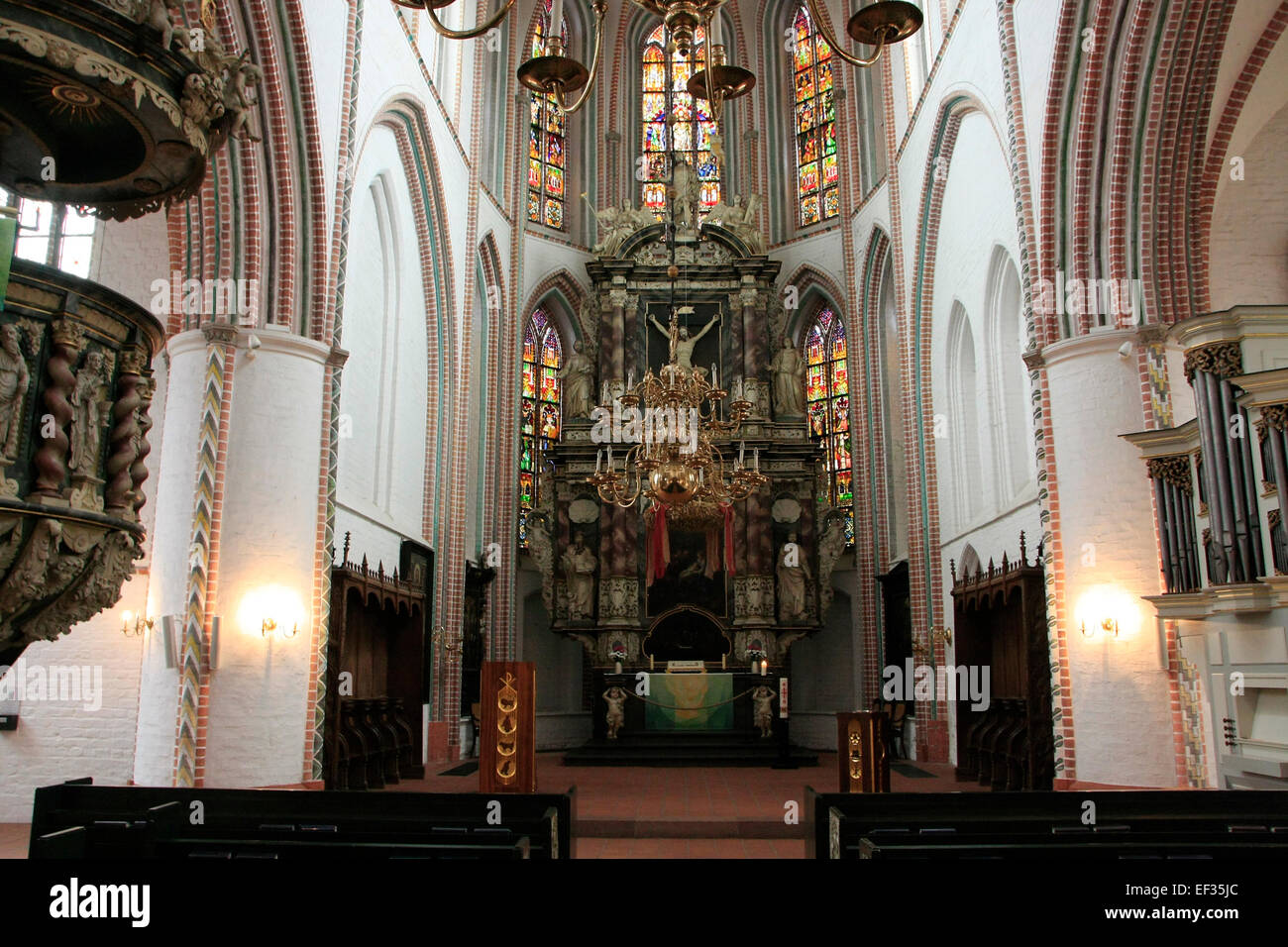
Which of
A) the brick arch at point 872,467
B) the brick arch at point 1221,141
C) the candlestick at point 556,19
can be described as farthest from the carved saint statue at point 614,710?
the candlestick at point 556,19

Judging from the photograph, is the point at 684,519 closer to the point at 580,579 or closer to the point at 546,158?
the point at 580,579

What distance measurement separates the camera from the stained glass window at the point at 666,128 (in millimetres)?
24828

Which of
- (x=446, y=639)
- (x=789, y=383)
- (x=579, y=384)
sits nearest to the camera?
(x=446, y=639)

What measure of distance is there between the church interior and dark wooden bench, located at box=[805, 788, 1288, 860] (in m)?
0.05

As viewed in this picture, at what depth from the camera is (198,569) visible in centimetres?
1066

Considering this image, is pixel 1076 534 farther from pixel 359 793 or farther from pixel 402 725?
pixel 402 725

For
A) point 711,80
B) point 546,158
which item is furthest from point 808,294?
point 711,80

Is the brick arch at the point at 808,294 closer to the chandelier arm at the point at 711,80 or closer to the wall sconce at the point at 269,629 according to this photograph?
the wall sconce at the point at 269,629

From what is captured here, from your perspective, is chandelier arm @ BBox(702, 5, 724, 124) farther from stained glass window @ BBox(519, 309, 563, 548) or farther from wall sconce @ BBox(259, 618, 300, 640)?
stained glass window @ BBox(519, 309, 563, 548)

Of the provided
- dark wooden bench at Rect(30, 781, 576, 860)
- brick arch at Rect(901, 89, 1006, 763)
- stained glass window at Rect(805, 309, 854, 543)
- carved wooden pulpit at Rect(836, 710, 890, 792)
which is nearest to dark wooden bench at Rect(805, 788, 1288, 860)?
dark wooden bench at Rect(30, 781, 576, 860)

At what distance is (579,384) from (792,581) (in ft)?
19.9

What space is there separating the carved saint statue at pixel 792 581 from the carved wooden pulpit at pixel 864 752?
9.51 m

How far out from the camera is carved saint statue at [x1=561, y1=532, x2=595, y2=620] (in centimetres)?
2061

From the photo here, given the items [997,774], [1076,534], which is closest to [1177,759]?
[1076,534]
